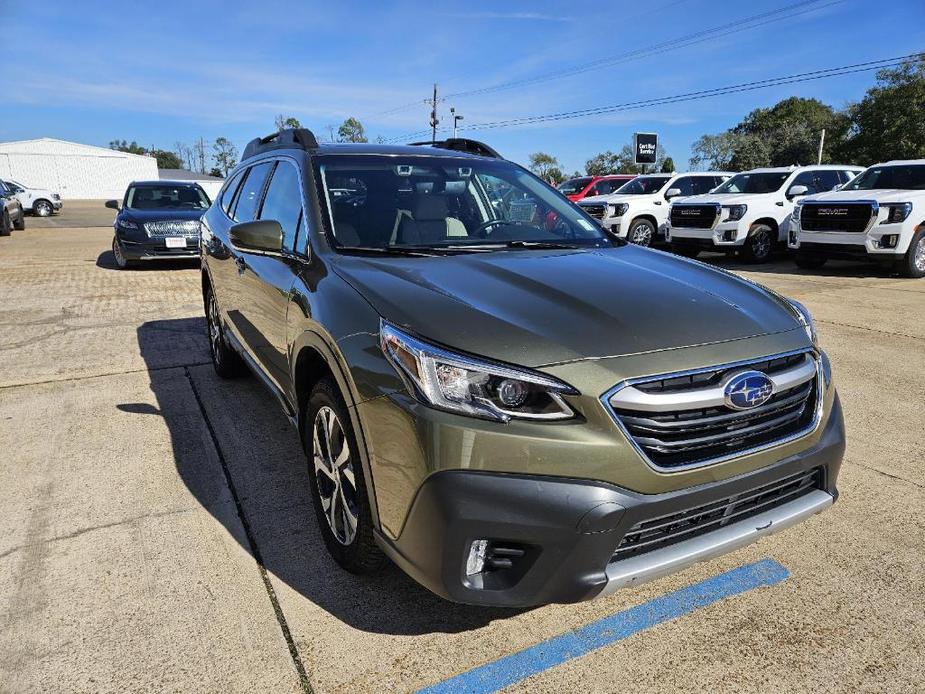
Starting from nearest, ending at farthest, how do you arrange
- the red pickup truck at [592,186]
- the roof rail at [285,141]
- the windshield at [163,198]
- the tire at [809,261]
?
the roof rail at [285,141]
the tire at [809,261]
the windshield at [163,198]
the red pickup truck at [592,186]

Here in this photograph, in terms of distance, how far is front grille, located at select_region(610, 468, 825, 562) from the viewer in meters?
1.98

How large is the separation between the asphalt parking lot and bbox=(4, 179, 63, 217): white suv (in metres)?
30.6

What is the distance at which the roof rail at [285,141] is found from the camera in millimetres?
3538

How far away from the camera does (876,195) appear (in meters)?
10.7

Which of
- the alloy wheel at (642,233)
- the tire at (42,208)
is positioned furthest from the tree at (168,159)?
the alloy wheel at (642,233)

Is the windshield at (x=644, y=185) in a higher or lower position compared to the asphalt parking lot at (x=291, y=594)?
higher

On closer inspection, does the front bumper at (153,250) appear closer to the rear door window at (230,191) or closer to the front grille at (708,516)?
the rear door window at (230,191)

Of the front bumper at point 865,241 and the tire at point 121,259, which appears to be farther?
the tire at point 121,259

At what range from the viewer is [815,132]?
58688mm

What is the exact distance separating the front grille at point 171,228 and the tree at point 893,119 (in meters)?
45.1

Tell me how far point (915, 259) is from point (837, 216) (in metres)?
1.40

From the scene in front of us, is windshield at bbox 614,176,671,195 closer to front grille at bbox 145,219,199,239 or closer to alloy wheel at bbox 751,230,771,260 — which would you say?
alloy wheel at bbox 751,230,771,260

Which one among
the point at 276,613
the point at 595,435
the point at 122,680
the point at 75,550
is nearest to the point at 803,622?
the point at 595,435

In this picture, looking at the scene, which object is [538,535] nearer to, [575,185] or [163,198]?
[163,198]
